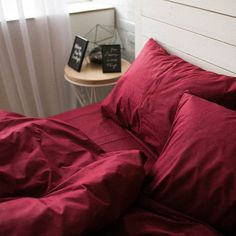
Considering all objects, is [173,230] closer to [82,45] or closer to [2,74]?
[82,45]

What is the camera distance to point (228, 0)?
41.9 inches

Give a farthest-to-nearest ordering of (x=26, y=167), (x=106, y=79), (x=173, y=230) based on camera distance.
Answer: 1. (x=106, y=79)
2. (x=26, y=167)
3. (x=173, y=230)

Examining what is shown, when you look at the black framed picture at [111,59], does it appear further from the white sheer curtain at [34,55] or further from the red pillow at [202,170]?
the red pillow at [202,170]

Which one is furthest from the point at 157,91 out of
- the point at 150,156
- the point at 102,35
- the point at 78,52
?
the point at 102,35

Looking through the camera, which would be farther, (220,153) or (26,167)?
(26,167)

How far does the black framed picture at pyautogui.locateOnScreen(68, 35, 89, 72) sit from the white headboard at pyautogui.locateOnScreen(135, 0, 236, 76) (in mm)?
392

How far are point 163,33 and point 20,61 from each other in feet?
2.97

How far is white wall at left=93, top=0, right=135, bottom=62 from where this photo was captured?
73.8 inches

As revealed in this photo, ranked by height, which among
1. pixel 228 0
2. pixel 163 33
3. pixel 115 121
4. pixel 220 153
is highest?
pixel 228 0

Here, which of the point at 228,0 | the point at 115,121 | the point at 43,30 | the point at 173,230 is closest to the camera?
the point at 173,230

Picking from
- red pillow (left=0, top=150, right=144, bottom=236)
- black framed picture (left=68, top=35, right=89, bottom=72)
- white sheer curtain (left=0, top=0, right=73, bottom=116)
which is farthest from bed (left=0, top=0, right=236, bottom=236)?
white sheer curtain (left=0, top=0, right=73, bottom=116)

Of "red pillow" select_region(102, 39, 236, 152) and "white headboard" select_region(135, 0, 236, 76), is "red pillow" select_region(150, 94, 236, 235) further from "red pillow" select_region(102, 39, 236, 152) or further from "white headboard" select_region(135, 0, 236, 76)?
"white headboard" select_region(135, 0, 236, 76)

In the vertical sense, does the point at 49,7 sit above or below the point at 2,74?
above

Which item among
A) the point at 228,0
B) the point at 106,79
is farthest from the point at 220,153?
the point at 106,79
